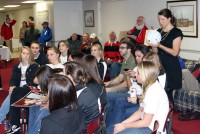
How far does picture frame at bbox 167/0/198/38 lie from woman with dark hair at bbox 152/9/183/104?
277 centimetres

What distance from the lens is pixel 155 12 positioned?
7164 mm

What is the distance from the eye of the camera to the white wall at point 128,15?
6.29m

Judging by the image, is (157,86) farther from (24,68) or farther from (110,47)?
(110,47)

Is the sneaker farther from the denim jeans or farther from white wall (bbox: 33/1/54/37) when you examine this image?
white wall (bbox: 33/1/54/37)

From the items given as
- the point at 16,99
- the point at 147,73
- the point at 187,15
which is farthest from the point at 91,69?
the point at 187,15

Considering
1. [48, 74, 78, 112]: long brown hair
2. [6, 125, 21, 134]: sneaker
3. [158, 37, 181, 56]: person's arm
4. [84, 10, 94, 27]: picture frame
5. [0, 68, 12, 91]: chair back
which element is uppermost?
[84, 10, 94, 27]: picture frame

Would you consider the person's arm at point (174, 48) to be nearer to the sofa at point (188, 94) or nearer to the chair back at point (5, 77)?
the sofa at point (188, 94)

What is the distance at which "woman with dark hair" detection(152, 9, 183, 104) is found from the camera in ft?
11.1

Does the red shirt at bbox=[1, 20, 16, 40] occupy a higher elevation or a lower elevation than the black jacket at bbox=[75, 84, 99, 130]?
higher

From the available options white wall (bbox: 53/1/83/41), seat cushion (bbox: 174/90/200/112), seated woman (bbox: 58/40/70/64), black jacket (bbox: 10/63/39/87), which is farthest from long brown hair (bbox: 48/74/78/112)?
white wall (bbox: 53/1/83/41)

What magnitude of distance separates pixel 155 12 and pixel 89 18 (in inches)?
157

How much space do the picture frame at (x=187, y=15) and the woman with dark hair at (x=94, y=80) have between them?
11.6ft

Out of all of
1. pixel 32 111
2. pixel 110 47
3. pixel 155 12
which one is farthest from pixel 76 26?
pixel 32 111

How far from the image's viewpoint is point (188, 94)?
471cm
